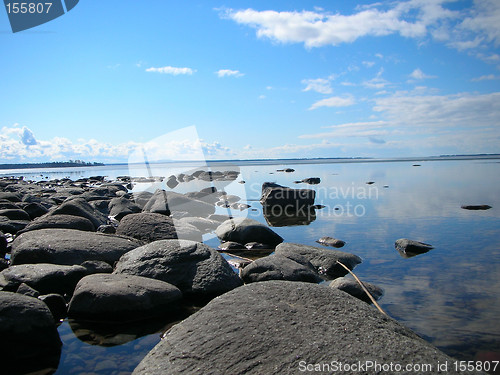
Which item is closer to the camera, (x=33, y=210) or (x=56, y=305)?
(x=56, y=305)

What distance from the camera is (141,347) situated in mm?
4473

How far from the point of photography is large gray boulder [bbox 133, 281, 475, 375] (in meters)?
3.05

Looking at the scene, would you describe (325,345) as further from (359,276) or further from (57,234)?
(57,234)

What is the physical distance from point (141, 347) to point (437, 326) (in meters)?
4.04

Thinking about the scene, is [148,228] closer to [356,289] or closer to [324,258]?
[324,258]

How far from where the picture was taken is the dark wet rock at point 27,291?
504 centimetres

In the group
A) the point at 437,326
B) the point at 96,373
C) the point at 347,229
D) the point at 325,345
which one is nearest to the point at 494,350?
the point at 437,326

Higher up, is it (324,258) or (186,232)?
(186,232)

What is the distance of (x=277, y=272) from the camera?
21.6 ft

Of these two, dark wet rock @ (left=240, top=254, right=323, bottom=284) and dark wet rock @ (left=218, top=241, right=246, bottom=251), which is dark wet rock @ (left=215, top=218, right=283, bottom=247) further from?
dark wet rock @ (left=240, top=254, right=323, bottom=284)

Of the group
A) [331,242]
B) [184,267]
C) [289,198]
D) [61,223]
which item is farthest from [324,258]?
[289,198]

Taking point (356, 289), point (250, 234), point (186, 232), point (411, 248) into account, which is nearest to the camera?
point (356, 289)

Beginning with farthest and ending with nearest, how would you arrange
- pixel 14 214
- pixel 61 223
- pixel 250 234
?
pixel 14 214 → pixel 250 234 → pixel 61 223

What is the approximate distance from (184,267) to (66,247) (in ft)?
8.65
